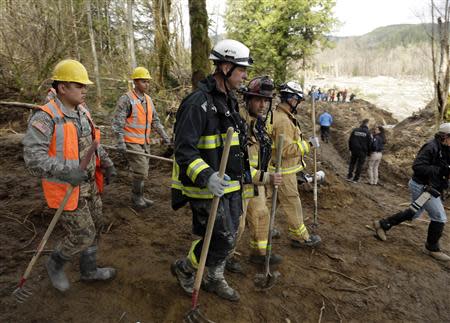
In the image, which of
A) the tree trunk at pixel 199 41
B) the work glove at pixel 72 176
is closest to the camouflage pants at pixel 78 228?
the work glove at pixel 72 176

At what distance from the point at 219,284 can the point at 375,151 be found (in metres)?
8.47

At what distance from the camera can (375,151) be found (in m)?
9.78

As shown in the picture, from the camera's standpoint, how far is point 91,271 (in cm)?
320

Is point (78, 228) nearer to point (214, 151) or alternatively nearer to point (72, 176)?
point (72, 176)

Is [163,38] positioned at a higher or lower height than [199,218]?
higher

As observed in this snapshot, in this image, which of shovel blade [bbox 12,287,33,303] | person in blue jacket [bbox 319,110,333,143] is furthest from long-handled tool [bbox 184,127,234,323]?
person in blue jacket [bbox 319,110,333,143]

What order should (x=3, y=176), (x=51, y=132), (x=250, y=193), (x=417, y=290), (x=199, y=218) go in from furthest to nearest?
(x=3, y=176)
(x=417, y=290)
(x=250, y=193)
(x=199, y=218)
(x=51, y=132)

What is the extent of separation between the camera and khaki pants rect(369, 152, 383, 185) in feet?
32.2

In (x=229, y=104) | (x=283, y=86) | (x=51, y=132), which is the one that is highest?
(x=283, y=86)

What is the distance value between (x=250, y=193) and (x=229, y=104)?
107 centimetres

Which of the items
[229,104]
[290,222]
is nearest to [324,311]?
[290,222]

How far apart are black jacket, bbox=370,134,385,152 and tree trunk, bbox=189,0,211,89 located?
20.4 feet

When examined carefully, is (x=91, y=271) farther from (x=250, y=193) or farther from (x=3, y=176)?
(x=3, y=176)

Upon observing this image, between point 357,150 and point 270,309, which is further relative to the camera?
point 357,150
